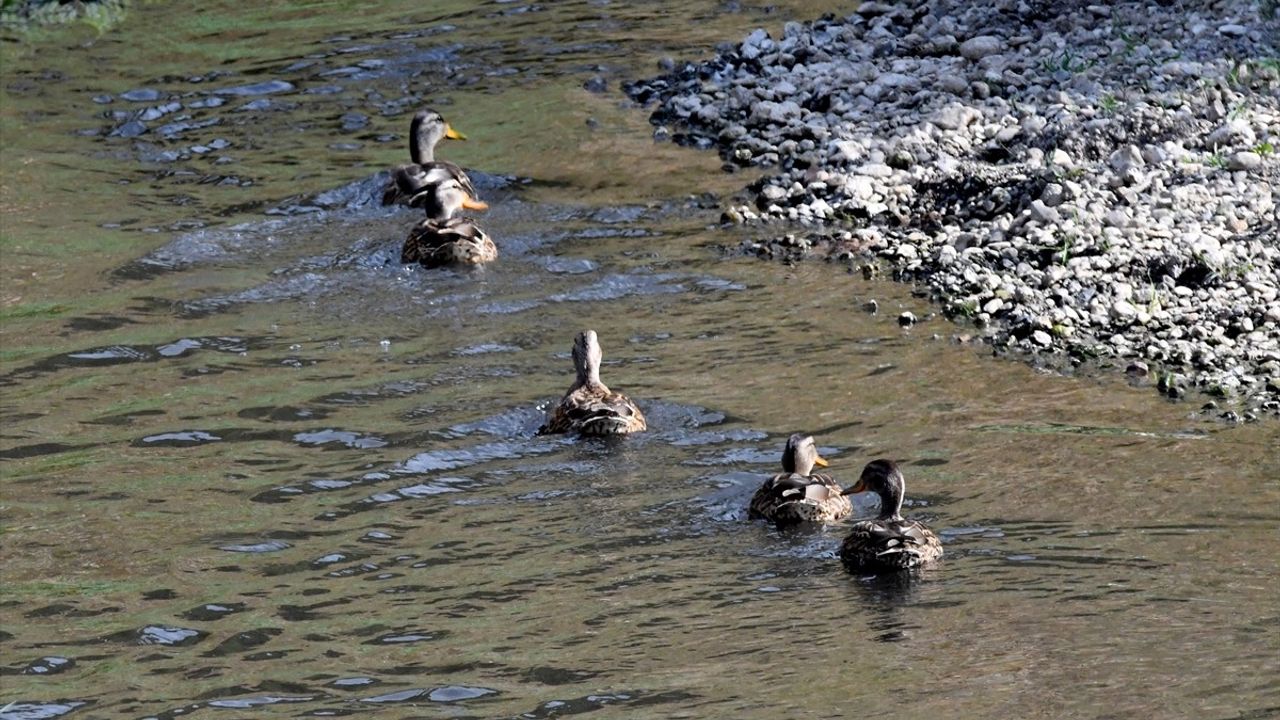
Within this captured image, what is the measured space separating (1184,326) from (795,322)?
2.55 m

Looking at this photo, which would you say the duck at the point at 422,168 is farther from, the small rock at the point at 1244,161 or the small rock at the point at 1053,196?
the small rock at the point at 1244,161

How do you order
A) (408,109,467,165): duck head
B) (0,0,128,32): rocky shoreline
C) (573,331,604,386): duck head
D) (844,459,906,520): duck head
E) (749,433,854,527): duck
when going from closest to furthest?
(844,459,906,520): duck head, (749,433,854,527): duck, (573,331,604,386): duck head, (408,109,467,165): duck head, (0,0,128,32): rocky shoreline

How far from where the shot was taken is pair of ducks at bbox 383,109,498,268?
1423cm

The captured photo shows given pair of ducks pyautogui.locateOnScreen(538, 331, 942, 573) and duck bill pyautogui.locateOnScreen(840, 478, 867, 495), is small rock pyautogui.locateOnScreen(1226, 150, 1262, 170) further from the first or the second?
duck bill pyautogui.locateOnScreen(840, 478, 867, 495)

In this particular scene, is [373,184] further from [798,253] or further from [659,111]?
[798,253]

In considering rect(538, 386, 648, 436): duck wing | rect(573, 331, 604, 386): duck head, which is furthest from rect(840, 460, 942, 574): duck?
rect(573, 331, 604, 386): duck head

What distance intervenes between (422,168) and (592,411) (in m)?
6.01

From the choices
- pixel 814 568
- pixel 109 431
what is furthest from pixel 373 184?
pixel 814 568

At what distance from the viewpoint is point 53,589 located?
9.09 m

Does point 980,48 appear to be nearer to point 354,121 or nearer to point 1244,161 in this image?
point 1244,161

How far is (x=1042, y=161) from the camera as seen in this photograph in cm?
1477

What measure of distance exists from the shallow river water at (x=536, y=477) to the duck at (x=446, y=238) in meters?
0.19

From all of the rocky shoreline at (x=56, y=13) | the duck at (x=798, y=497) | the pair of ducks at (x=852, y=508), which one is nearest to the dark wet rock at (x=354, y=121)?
the rocky shoreline at (x=56, y=13)

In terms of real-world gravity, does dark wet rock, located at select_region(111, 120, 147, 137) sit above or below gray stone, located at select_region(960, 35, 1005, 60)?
below
